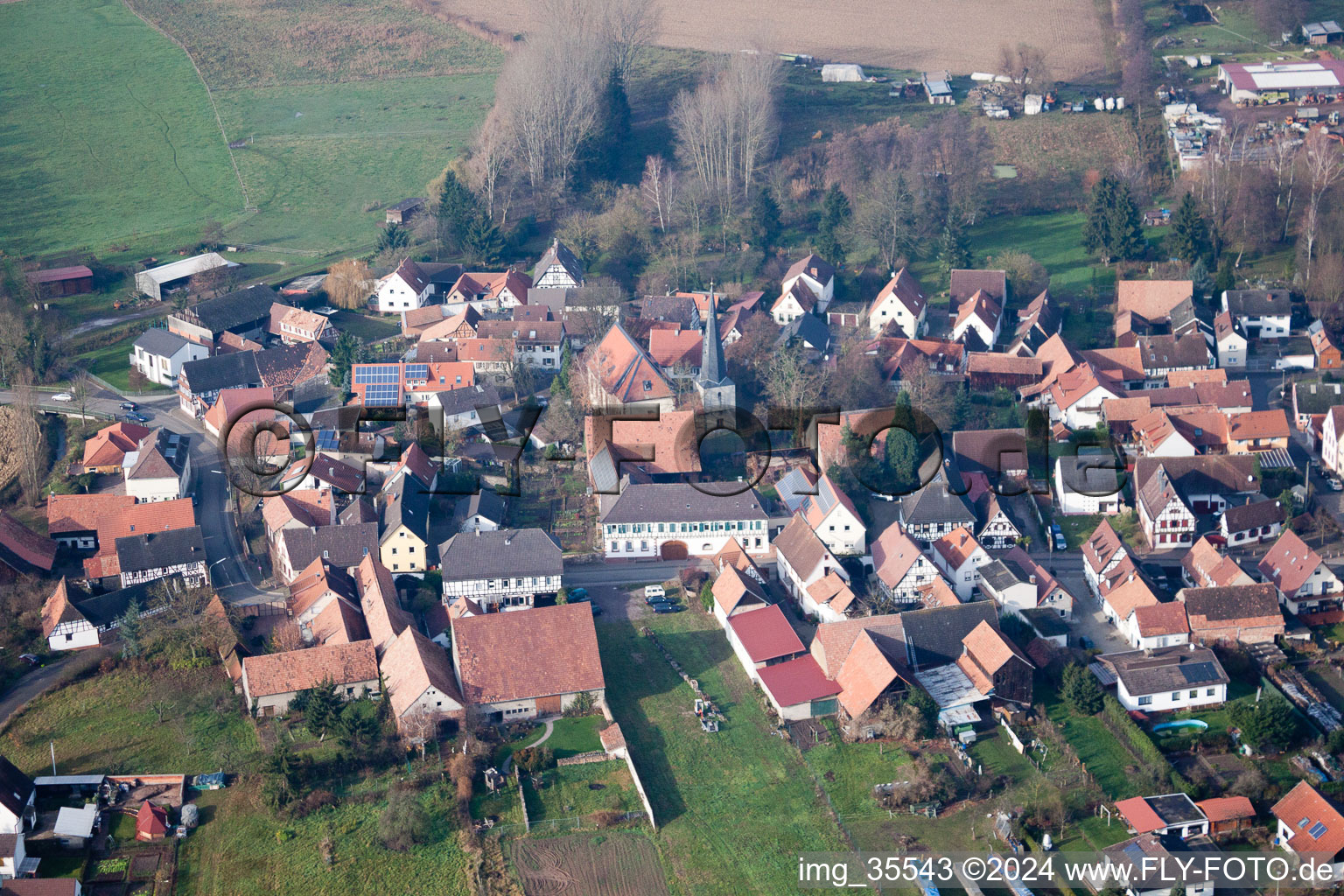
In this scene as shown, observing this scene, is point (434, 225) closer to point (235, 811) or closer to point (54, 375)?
point (54, 375)

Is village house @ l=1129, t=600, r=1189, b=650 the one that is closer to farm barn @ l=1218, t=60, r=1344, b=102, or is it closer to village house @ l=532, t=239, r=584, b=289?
village house @ l=532, t=239, r=584, b=289

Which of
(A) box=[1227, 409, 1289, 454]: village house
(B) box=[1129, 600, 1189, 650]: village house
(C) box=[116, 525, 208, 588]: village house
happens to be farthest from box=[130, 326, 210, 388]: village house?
(A) box=[1227, 409, 1289, 454]: village house

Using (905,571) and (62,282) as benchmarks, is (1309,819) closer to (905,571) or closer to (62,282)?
(905,571)

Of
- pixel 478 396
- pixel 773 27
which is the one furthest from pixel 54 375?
pixel 773 27

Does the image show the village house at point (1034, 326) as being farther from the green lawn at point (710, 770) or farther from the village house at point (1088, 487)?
the green lawn at point (710, 770)

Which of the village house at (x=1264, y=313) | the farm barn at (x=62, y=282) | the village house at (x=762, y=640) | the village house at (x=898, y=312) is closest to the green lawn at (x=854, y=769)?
the village house at (x=762, y=640)

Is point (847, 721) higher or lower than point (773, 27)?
lower
